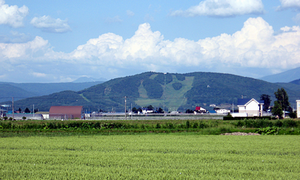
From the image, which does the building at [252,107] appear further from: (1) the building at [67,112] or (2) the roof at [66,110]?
(2) the roof at [66,110]

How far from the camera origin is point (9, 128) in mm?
40062

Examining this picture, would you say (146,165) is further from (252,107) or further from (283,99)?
(283,99)

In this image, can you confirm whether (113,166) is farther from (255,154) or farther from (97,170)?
(255,154)

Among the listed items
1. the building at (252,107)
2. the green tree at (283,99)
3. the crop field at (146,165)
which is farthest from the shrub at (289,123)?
the green tree at (283,99)

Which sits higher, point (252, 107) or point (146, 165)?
point (252, 107)

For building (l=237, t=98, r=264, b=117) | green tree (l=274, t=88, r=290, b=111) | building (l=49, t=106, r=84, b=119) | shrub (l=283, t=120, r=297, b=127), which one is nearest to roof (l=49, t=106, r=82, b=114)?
building (l=49, t=106, r=84, b=119)

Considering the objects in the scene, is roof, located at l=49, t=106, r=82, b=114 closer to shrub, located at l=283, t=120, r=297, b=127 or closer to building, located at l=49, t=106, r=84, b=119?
building, located at l=49, t=106, r=84, b=119

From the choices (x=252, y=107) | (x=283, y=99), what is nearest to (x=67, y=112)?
(x=252, y=107)

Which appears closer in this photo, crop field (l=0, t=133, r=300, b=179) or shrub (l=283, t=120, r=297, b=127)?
crop field (l=0, t=133, r=300, b=179)

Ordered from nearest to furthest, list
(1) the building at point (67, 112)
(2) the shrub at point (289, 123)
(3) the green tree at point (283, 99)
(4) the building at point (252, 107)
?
(2) the shrub at point (289, 123)
(1) the building at point (67, 112)
(4) the building at point (252, 107)
(3) the green tree at point (283, 99)

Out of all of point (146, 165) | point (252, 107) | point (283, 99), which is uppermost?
point (283, 99)

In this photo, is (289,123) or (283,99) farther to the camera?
(283,99)

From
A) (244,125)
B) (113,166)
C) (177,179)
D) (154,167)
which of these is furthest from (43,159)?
(244,125)

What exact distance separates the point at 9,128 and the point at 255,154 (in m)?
34.4
